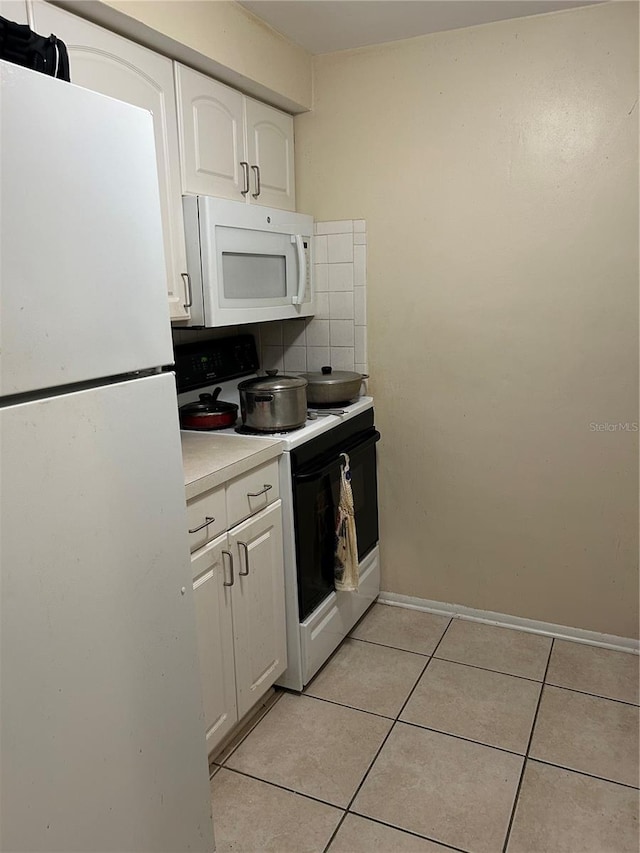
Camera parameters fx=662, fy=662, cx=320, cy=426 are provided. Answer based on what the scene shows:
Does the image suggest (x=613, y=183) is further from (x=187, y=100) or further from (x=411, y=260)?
(x=187, y=100)

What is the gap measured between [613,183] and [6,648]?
7.53 feet

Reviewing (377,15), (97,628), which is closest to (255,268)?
(377,15)

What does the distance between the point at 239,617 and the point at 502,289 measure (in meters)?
1.53

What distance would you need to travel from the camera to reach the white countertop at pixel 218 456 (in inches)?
70.3

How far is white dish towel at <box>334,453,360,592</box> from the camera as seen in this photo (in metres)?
2.45

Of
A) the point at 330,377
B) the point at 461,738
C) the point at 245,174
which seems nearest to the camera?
the point at 461,738

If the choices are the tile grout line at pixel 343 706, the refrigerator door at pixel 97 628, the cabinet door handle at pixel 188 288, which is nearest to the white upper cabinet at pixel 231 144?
the cabinet door handle at pixel 188 288

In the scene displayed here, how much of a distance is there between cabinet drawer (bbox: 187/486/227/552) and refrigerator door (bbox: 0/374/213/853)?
41cm

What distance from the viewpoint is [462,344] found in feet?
8.60

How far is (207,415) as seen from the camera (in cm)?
236

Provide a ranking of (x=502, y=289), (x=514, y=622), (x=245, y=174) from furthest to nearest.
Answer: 1. (x=514, y=622)
2. (x=502, y=289)
3. (x=245, y=174)

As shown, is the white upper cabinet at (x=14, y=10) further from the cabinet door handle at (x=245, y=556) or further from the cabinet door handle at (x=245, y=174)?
the cabinet door handle at (x=245, y=556)

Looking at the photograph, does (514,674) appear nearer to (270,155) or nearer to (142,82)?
(270,155)

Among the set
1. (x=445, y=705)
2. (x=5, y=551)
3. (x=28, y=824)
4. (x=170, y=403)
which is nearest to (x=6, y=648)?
(x=5, y=551)
